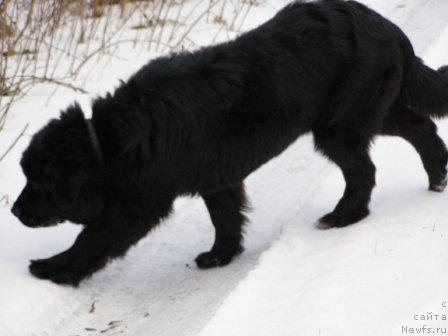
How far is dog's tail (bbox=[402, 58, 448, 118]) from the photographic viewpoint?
454cm

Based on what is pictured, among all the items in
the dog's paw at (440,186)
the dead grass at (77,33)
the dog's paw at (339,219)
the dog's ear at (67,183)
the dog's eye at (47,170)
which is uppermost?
the dead grass at (77,33)

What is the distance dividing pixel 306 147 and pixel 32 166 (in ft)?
9.03

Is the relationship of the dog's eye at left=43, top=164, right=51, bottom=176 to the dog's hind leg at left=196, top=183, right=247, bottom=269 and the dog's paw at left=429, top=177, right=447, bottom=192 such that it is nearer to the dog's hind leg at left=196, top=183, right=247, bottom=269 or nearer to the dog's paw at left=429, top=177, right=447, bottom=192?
the dog's hind leg at left=196, top=183, right=247, bottom=269

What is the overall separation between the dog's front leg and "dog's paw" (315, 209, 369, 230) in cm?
114

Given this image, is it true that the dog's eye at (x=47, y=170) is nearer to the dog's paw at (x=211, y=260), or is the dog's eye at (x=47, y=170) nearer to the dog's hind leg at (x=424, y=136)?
the dog's paw at (x=211, y=260)

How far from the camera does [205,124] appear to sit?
3.93 m

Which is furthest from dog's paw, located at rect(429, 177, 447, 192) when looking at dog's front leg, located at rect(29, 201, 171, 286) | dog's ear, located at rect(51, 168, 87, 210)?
dog's ear, located at rect(51, 168, 87, 210)

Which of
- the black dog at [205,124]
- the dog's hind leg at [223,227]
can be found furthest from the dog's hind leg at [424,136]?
the dog's hind leg at [223,227]

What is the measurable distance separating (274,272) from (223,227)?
2.04 ft

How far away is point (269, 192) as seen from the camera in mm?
5320

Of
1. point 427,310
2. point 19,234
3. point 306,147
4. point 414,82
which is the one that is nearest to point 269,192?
point 306,147

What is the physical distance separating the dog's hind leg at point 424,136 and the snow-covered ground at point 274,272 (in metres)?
0.15

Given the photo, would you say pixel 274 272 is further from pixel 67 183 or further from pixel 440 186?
pixel 440 186

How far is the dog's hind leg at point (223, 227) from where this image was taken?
4461mm
